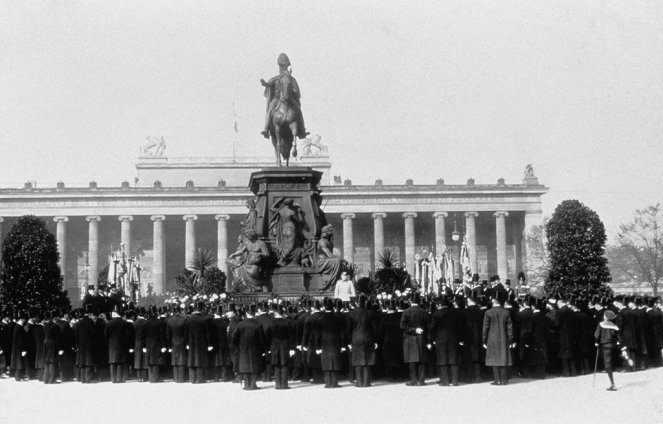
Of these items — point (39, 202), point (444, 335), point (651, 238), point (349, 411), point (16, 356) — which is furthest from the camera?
point (39, 202)

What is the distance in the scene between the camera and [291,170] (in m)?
25.2

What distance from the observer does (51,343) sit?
22281 millimetres

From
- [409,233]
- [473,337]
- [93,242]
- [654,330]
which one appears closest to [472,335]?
[473,337]

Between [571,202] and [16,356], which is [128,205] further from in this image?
[16,356]

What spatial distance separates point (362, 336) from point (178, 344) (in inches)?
189

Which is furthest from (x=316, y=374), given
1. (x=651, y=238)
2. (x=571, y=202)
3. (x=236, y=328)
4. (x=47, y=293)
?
(x=651, y=238)

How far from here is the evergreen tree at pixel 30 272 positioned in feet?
110

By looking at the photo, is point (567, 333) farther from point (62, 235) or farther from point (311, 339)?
point (62, 235)

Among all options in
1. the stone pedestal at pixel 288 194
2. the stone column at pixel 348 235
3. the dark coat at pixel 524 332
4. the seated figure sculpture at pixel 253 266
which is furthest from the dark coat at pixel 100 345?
the stone column at pixel 348 235

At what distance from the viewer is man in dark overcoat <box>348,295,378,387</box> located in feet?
63.4

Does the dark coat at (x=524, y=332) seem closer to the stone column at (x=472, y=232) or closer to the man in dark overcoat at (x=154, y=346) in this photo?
the man in dark overcoat at (x=154, y=346)

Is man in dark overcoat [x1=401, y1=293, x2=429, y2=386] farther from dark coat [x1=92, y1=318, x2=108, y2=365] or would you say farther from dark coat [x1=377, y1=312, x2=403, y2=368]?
dark coat [x1=92, y1=318, x2=108, y2=365]

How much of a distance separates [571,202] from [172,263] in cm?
7499

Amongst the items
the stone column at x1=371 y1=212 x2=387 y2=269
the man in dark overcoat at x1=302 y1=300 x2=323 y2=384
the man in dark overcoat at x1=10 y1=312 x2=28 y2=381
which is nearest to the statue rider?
the man in dark overcoat at x1=302 y1=300 x2=323 y2=384
